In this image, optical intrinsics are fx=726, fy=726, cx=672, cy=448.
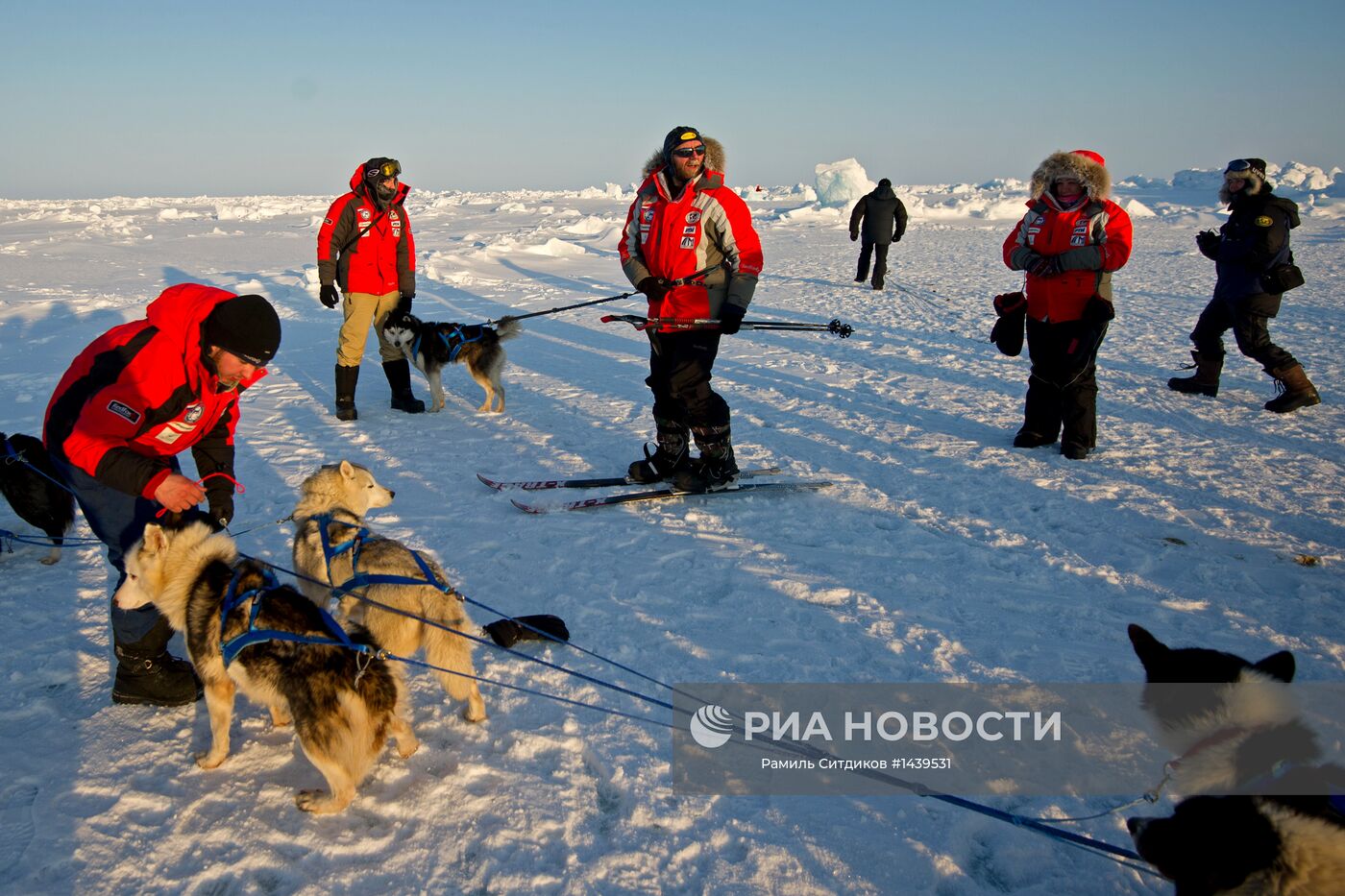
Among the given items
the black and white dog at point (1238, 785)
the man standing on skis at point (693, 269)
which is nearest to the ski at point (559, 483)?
the man standing on skis at point (693, 269)

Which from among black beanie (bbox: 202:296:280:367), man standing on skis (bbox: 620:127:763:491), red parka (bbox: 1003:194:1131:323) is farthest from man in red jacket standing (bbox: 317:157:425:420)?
red parka (bbox: 1003:194:1131:323)

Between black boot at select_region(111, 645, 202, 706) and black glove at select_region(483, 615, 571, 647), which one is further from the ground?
black glove at select_region(483, 615, 571, 647)

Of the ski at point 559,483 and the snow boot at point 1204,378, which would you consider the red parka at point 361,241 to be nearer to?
the ski at point 559,483

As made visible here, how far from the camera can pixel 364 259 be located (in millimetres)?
5996

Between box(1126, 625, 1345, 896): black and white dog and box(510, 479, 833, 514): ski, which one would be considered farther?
box(510, 479, 833, 514): ski

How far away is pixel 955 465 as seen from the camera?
5.17m

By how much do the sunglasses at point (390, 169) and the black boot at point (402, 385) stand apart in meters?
1.58

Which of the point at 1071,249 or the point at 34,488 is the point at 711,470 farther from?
the point at 34,488

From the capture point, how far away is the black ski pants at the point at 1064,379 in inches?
196

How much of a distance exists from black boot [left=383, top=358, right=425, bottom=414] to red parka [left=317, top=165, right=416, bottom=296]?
0.68 meters

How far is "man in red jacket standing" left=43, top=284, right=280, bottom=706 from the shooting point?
2303mm

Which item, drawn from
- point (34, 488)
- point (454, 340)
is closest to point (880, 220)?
point (454, 340)

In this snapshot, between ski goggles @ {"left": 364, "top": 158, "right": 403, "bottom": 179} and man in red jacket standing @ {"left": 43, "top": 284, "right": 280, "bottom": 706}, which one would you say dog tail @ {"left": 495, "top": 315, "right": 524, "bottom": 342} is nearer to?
ski goggles @ {"left": 364, "top": 158, "right": 403, "bottom": 179}

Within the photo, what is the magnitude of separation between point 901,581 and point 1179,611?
4.00ft
